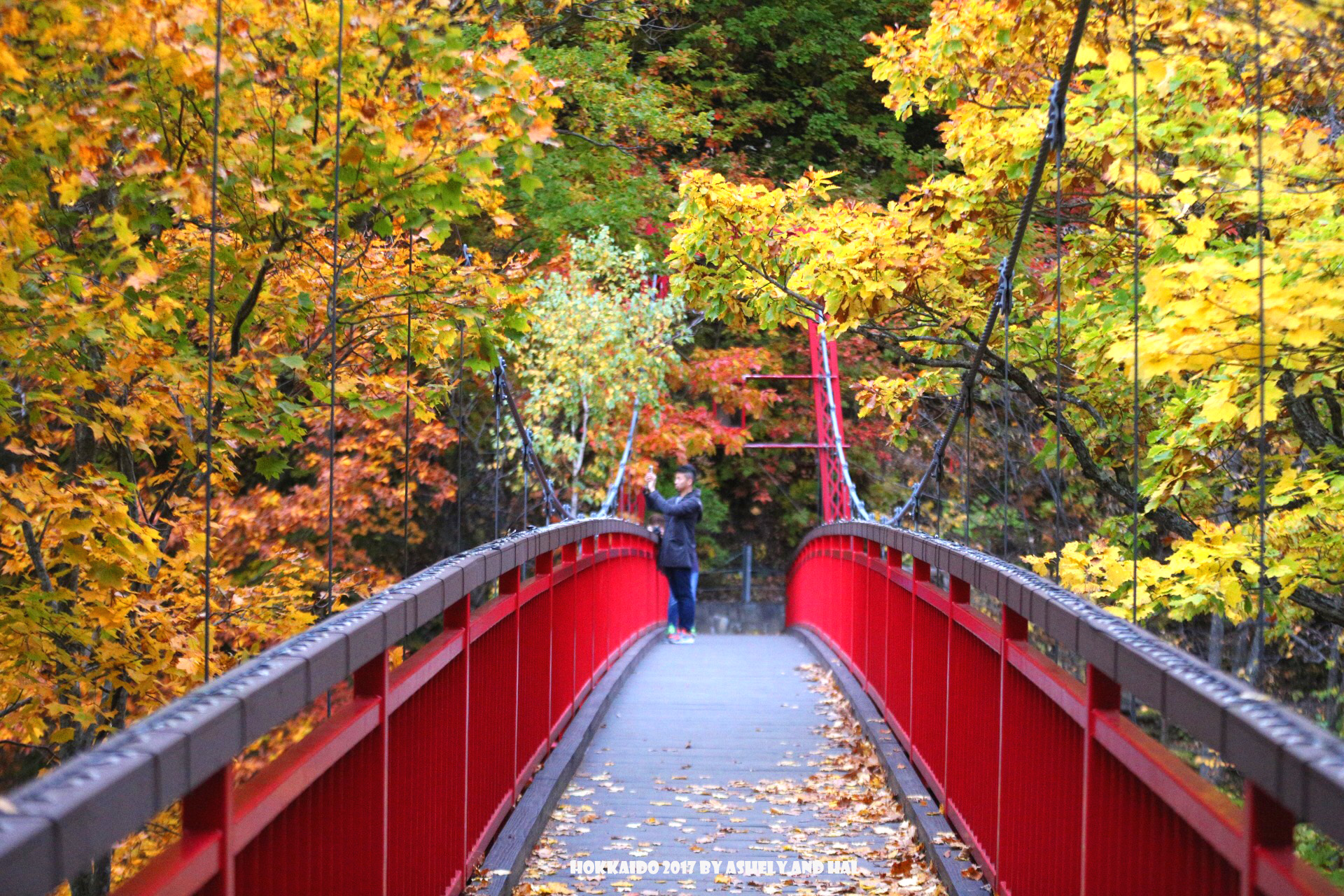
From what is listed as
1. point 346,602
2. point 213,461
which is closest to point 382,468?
point 346,602

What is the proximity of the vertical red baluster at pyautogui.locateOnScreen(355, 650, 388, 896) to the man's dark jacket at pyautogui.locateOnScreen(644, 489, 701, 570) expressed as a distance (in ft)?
31.0

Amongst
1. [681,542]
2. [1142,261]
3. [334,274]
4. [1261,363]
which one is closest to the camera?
[1261,363]

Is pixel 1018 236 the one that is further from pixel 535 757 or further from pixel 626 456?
pixel 626 456

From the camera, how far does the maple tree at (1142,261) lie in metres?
4.38

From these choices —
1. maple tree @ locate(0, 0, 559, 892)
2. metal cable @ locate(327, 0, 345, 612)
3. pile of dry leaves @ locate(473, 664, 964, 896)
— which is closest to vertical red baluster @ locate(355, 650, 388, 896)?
metal cable @ locate(327, 0, 345, 612)

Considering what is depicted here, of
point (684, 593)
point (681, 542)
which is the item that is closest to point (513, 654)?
point (681, 542)

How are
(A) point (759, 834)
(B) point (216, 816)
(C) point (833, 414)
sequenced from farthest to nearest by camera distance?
1. (C) point (833, 414)
2. (A) point (759, 834)
3. (B) point (216, 816)

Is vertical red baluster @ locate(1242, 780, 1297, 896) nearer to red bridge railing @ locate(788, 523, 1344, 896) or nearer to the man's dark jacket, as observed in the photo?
red bridge railing @ locate(788, 523, 1344, 896)

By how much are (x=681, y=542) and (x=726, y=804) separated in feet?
23.1

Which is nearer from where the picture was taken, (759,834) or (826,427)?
(759,834)

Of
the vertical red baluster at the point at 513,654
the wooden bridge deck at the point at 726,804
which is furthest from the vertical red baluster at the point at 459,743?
the vertical red baluster at the point at 513,654

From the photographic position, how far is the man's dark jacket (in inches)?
488

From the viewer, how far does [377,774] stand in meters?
2.75

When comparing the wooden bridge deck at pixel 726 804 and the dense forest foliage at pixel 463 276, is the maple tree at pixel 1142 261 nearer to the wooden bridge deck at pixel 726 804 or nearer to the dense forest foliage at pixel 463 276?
the dense forest foliage at pixel 463 276
